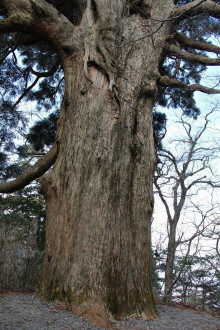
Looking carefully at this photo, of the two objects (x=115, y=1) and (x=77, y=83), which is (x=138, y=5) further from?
(x=77, y=83)

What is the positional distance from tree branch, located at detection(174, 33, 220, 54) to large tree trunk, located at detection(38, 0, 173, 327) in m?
0.73

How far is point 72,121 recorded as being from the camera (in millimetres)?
3590

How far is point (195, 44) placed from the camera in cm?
484

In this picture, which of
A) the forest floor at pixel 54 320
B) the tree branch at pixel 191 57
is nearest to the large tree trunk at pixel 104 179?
the forest floor at pixel 54 320

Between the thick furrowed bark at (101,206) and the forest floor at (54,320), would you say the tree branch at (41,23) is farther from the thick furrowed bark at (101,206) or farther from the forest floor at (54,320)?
the forest floor at (54,320)

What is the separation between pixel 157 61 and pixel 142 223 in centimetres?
236

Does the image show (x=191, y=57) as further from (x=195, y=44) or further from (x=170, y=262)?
(x=170, y=262)

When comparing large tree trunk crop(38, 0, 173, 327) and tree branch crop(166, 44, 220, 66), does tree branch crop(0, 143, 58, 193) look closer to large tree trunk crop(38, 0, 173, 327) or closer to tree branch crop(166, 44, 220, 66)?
large tree trunk crop(38, 0, 173, 327)

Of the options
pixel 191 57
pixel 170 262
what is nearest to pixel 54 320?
pixel 191 57

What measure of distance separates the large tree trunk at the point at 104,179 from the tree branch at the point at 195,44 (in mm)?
727

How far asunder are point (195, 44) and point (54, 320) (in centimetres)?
434

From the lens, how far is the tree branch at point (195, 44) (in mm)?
4613

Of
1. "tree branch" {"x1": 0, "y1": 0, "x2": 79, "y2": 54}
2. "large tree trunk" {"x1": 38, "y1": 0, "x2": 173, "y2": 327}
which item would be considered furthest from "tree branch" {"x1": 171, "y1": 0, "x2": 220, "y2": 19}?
"tree branch" {"x1": 0, "y1": 0, "x2": 79, "y2": 54}

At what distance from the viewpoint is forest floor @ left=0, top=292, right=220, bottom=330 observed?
90.0 inches
